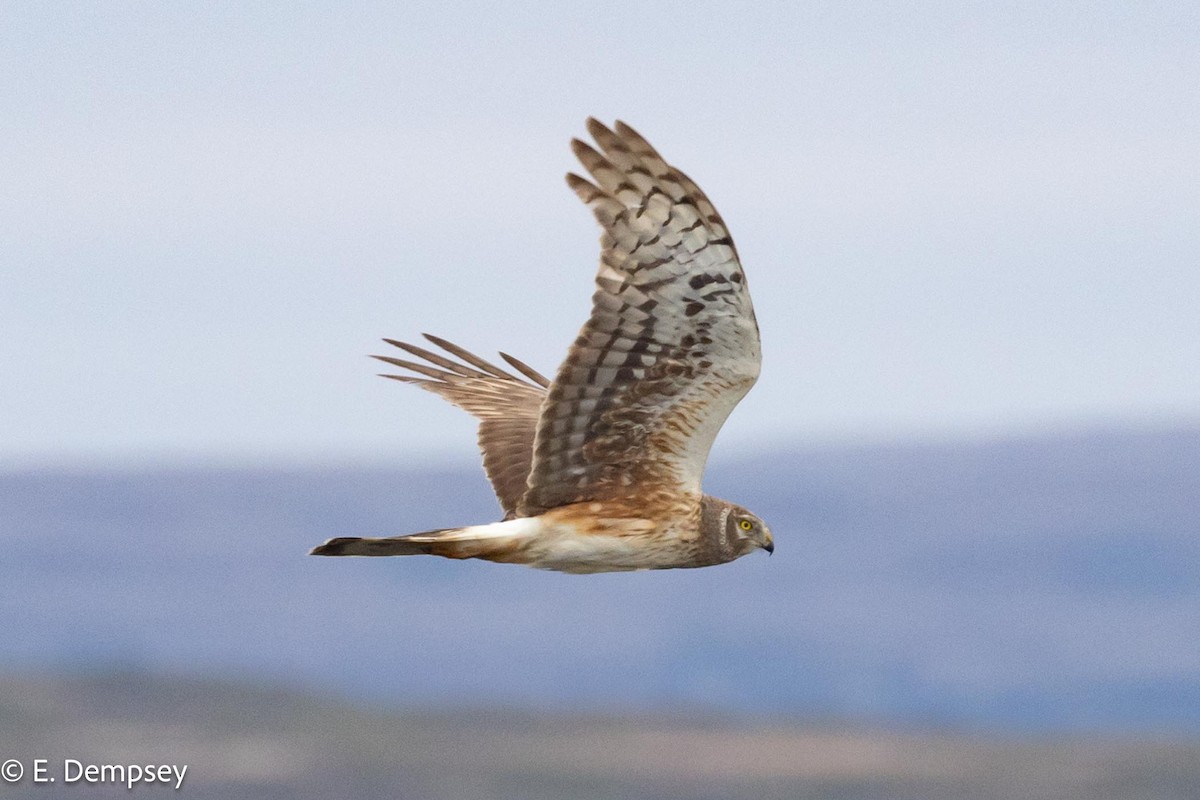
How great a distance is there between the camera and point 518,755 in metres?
148

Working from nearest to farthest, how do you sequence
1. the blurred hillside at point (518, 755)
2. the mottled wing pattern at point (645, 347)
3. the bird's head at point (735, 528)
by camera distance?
the mottled wing pattern at point (645, 347)
the bird's head at point (735, 528)
the blurred hillside at point (518, 755)

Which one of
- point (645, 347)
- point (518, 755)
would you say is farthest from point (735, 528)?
point (518, 755)

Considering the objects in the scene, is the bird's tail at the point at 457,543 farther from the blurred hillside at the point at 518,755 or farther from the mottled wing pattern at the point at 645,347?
the blurred hillside at the point at 518,755

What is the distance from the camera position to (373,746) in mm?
153500

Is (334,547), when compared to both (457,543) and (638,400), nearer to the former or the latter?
(457,543)

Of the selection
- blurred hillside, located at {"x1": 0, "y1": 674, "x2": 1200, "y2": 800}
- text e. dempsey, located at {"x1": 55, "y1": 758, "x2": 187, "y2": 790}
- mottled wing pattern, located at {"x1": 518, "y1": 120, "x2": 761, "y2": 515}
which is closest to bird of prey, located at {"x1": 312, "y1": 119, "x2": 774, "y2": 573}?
mottled wing pattern, located at {"x1": 518, "y1": 120, "x2": 761, "y2": 515}

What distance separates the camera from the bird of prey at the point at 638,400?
1191cm

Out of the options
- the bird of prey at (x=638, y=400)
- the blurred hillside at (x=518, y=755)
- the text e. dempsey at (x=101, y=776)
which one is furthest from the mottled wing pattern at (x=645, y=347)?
the blurred hillside at (x=518, y=755)

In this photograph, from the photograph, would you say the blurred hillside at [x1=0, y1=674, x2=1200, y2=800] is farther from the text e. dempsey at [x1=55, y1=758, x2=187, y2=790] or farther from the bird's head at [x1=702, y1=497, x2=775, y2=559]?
the bird's head at [x1=702, y1=497, x2=775, y2=559]

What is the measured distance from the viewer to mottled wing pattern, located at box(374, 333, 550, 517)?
1493cm

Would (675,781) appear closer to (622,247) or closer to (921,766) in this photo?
(921,766)

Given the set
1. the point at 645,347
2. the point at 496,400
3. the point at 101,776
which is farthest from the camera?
the point at 101,776

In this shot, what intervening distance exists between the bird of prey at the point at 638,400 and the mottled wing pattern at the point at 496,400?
88 centimetres

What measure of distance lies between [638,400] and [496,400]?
10.6ft
